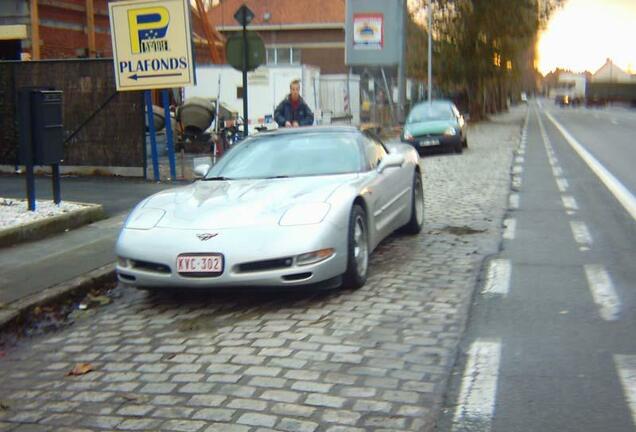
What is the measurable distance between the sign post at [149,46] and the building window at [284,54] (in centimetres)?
4151

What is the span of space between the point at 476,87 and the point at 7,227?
138ft

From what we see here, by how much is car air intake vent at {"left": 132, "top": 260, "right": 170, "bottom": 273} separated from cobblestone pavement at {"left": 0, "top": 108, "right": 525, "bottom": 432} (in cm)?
34

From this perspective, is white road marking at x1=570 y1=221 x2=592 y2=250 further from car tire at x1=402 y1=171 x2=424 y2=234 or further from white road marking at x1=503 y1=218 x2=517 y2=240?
car tire at x1=402 y1=171 x2=424 y2=234

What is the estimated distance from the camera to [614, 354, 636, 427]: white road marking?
4105 mm

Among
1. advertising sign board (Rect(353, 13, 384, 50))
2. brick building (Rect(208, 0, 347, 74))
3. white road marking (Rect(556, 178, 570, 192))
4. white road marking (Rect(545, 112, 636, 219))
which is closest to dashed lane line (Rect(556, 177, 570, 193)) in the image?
white road marking (Rect(556, 178, 570, 192))

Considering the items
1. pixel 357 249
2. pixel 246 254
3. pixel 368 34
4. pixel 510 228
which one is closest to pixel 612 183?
pixel 510 228

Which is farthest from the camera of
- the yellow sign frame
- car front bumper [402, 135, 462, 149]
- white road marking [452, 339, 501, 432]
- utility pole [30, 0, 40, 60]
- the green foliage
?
the green foliage

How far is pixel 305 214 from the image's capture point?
6.25 meters

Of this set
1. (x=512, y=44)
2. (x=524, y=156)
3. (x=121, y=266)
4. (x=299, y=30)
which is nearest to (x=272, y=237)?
(x=121, y=266)

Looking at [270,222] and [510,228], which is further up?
[270,222]

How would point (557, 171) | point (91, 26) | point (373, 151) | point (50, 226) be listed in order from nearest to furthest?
1. point (373, 151)
2. point (50, 226)
3. point (557, 171)
4. point (91, 26)

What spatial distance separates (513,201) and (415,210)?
3519mm

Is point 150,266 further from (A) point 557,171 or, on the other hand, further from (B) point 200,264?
(A) point 557,171

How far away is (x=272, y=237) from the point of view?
6020mm
